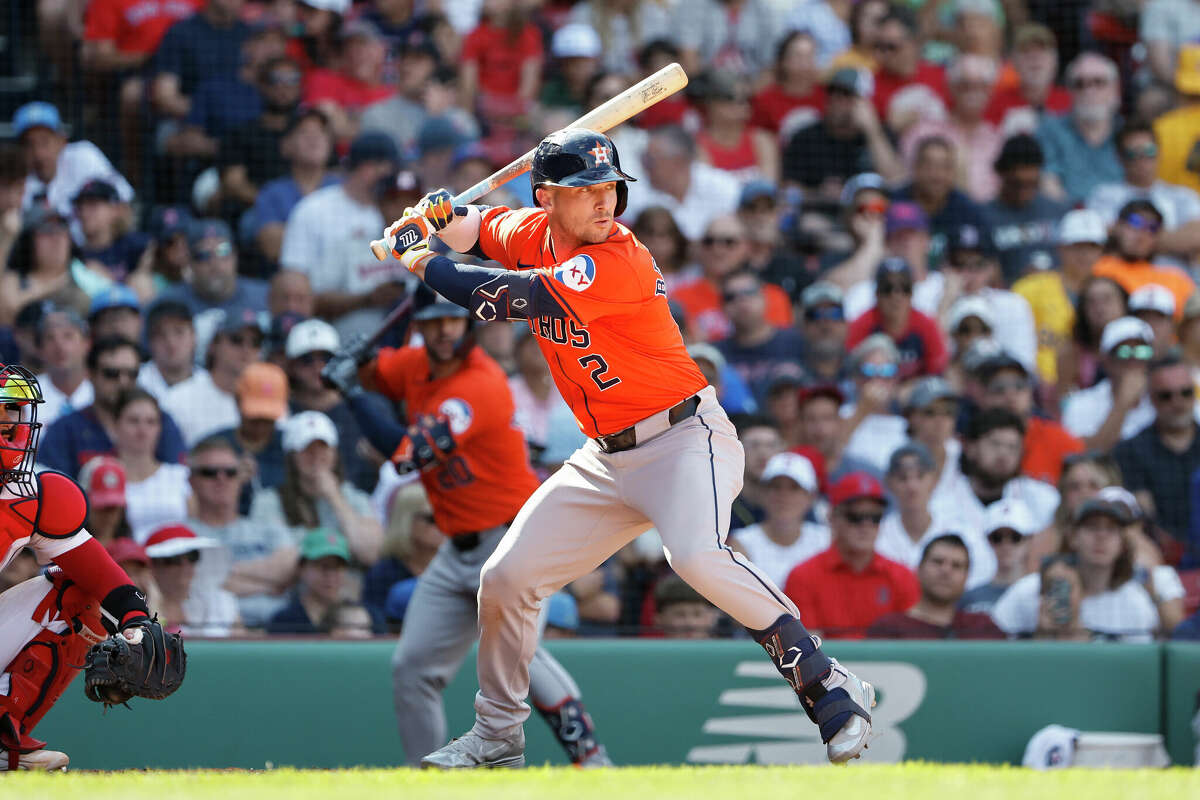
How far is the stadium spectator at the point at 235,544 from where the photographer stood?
6281 mm

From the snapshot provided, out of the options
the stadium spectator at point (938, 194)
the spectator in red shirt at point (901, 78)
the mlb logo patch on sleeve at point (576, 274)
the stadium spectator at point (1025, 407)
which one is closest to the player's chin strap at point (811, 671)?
the mlb logo patch on sleeve at point (576, 274)

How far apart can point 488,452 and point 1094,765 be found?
2.65 metres

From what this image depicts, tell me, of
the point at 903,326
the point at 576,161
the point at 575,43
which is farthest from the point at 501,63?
the point at 576,161

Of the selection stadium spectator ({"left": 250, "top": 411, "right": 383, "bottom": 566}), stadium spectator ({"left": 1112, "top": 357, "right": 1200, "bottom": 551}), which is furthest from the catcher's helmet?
stadium spectator ({"left": 1112, "top": 357, "right": 1200, "bottom": 551})

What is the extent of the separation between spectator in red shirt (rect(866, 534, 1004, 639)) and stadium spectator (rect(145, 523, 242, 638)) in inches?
102

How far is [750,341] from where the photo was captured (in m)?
7.62

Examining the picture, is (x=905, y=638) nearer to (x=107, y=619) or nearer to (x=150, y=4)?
(x=107, y=619)

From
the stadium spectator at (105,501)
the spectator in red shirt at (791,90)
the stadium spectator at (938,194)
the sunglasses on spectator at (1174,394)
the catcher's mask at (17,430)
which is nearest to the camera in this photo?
the catcher's mask at (17,430)

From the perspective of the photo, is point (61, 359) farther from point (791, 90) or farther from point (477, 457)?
point (791, 90)

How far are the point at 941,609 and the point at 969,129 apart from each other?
3471 millimetres

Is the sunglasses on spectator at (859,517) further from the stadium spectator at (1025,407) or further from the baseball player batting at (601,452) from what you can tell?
the baseball player batting at (601,452)

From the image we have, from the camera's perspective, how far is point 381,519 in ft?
21.7

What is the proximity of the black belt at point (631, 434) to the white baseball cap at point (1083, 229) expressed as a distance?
175 inches

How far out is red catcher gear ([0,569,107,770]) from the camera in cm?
421
